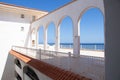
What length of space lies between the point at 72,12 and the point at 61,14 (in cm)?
152

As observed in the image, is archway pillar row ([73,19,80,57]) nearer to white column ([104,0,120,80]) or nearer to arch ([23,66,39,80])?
arch ([23,66,39,80])

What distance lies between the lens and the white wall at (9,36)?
16516mm

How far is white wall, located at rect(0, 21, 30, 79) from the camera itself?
1652cm

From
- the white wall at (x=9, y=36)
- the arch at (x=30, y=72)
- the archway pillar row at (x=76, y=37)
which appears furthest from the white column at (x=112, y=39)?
the white wall at (x=9, y=36)

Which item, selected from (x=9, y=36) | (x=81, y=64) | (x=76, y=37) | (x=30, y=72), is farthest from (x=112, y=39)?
(x=9, y=36)

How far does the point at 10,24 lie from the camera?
671 inches

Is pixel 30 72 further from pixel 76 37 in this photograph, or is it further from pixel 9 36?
pixel 9 36

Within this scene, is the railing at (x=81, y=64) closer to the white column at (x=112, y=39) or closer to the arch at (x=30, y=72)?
the white column at (x=112, y=39)

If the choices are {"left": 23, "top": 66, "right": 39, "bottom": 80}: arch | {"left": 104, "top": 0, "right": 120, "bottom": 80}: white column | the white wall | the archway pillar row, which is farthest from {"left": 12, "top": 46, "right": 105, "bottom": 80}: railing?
the white wall

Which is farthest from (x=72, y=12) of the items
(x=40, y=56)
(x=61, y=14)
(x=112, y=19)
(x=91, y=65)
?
(x=112, y=19)

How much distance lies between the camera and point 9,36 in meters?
17.0

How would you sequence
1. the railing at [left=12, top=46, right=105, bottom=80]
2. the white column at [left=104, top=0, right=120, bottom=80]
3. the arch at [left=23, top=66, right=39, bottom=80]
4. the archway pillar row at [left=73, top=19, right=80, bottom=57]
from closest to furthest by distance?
the white column at [left=104, top=0, right=120, bottom=80], the railing at [left=12, top=46, right=105, bottom=80], the archway pillar row at [left=73, top=19, right=80, bottom=57], the arch at [left=23, top=66, right=39, bottom=80]

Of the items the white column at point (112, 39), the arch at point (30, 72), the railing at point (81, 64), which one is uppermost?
the white column at point (112, 39)

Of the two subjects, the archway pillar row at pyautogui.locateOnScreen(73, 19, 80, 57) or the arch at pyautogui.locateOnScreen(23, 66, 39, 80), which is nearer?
the archway pillar row at pyautogui.locateOnScreen(73, 19, 80, 57)
